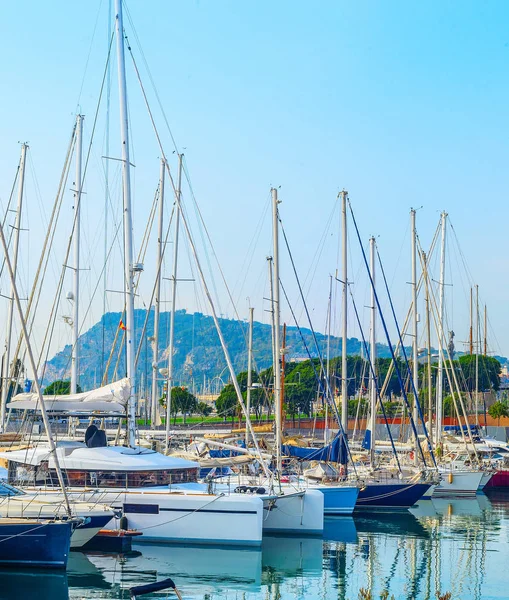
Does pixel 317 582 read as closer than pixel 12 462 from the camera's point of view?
Yes

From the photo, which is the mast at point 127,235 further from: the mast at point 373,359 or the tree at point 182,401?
the tree at point 182,401

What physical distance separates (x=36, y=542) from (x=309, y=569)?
26.0 ft

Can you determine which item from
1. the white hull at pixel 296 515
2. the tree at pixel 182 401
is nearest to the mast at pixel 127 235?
the white hull at pixel 296 515

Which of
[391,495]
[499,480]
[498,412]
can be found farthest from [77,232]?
[498,412]

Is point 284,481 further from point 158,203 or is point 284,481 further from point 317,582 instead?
point 158,203

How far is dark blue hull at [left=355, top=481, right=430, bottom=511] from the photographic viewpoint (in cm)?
3750

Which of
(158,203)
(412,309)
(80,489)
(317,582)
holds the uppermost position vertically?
(158,203)

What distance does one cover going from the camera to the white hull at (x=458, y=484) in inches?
1764

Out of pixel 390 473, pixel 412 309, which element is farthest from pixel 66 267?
pixel 412 309

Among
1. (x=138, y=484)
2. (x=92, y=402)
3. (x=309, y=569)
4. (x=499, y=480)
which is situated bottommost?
(x=309, y=569)

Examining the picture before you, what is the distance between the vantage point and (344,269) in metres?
41.2

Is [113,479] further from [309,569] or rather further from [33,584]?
[309,569]

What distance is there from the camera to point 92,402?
27.9m

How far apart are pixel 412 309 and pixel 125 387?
87.1 ft
